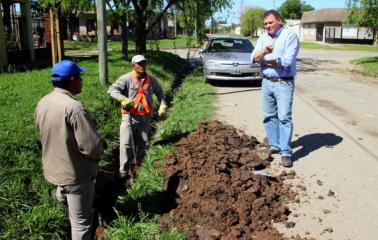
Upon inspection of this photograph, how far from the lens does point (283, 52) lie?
6066 millimetres

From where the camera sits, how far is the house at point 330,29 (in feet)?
193

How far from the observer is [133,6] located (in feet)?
63.8

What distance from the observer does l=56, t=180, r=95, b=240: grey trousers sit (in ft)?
13.0

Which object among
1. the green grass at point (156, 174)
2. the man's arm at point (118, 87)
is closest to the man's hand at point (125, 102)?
the man's arm at point (118, 87)

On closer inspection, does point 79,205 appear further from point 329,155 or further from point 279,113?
point 329,155

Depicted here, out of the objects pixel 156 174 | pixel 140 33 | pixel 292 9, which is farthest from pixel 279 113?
pixel 292 9

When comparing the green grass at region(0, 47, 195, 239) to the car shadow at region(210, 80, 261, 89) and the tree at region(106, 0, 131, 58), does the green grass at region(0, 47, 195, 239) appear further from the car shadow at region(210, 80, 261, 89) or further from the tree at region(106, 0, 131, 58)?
the tree at region(106, 0, 131, 58)

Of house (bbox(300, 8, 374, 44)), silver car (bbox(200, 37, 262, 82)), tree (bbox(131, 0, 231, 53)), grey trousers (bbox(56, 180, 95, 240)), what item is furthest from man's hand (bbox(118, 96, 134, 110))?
house (bbox(300, 8, 374, 44))

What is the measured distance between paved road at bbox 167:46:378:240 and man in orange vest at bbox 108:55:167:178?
195 cm

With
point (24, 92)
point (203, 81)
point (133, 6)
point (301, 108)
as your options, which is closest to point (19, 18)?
point (133, 6)

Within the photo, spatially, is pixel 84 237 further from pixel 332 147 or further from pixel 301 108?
pixel 301 108

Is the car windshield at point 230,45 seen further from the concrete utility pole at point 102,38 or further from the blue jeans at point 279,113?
the blue jeans at point 279,113

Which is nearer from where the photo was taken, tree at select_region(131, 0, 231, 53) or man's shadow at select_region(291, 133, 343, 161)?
man's shadow at select_region(291, 133, 343, 161)

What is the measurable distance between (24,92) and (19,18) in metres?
12.1
